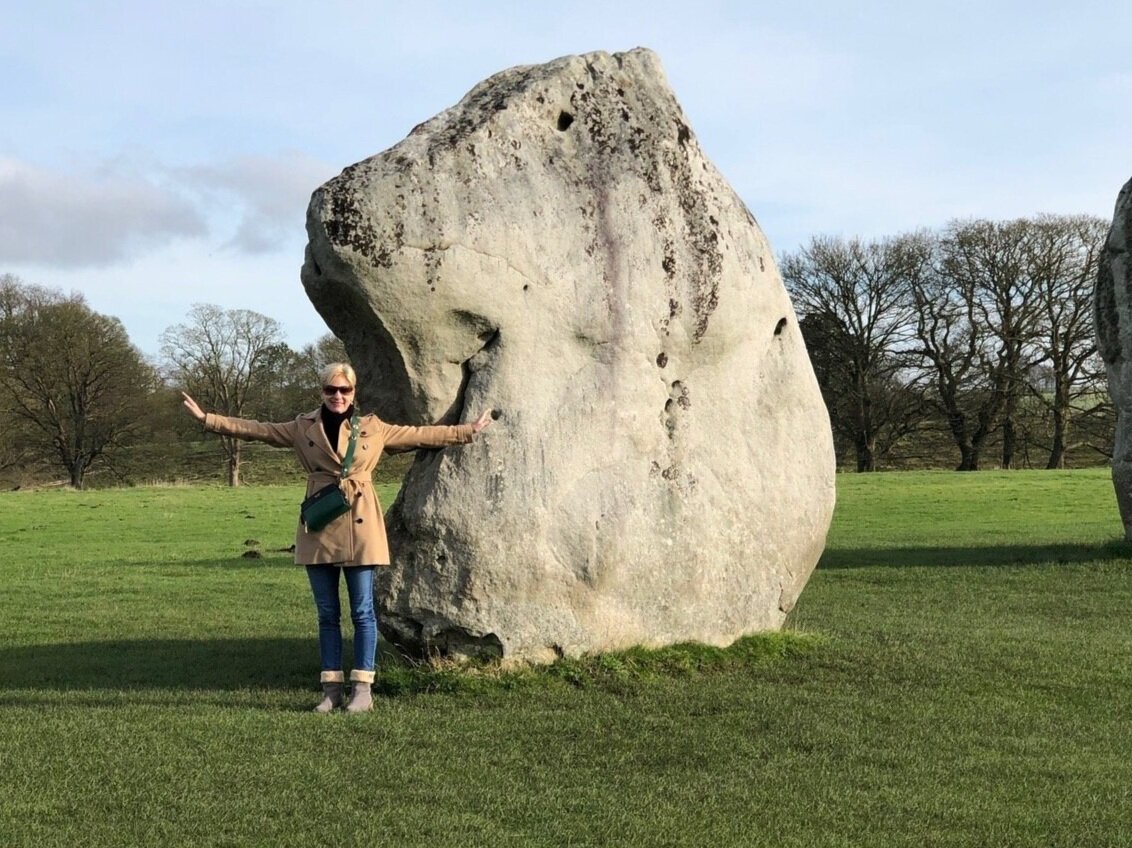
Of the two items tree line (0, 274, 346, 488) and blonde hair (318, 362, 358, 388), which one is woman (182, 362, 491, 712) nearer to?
blonde hair (318, 362, 358, 388)

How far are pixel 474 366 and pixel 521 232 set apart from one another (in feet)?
3.75

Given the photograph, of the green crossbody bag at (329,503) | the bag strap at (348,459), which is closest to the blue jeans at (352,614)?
the green crossbody bag at (329,503)

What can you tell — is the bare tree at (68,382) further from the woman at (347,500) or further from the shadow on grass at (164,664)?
the woman at (347,500)

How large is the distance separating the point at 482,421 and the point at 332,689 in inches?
90.2

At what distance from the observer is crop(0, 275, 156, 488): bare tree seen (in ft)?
181


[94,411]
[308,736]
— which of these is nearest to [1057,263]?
[94,411]

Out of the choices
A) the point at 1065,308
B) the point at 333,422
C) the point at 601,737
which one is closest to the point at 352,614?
the point at 333,422

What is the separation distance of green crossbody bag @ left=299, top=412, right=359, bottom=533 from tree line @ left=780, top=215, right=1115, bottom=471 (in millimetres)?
47873

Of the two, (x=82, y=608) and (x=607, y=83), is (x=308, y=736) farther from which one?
(x=82, y=608)

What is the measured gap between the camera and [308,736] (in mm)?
7980

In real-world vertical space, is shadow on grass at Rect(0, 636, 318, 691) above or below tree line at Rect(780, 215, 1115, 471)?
below

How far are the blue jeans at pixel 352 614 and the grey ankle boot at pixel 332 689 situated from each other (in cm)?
6

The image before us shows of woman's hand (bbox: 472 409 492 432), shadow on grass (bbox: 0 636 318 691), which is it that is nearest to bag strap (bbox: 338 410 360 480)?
woman's hand (bbox: 472 409 492 432)

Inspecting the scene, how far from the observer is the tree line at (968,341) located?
171ft
